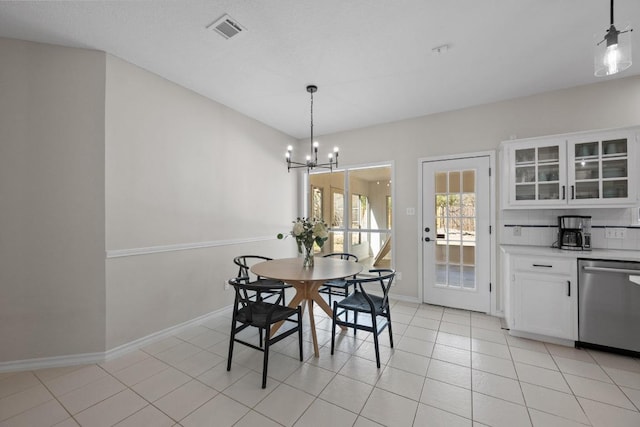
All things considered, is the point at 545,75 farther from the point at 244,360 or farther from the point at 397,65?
the point at 244,360

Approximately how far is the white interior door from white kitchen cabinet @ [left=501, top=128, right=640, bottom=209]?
401 mm

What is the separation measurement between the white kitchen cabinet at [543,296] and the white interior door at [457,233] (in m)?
0.66

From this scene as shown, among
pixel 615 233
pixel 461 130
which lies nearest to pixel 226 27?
pixel 461 130

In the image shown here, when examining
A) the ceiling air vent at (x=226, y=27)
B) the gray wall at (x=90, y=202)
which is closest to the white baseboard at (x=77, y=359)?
the gray wall at (x=90, y=202)

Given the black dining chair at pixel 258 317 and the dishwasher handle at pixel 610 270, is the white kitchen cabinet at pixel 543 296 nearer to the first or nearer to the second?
the dishwasher handle at pixel 610 270

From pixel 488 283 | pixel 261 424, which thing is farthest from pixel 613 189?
pixel 261 424

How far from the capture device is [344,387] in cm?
204

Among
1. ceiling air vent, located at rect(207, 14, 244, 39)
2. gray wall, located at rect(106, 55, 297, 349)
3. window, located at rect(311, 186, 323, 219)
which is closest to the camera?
ceiling air vent, located at rect(207, 14, 244, 39)

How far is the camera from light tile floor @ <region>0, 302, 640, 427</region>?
175 centimetres

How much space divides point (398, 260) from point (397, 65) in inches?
104

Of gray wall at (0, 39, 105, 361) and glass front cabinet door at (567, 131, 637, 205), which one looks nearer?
gray wall at (0, 39, 105, 361)

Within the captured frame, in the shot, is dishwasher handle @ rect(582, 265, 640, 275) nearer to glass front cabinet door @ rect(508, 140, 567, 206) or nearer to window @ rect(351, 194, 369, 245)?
glass front cabinet door @ rect(508, 140, 567, 206)

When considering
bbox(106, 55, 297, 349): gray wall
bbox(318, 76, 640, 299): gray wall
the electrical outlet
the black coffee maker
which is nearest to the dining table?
bbox(106, 55, 297, 349): gray wall

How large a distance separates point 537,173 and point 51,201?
190 inches
